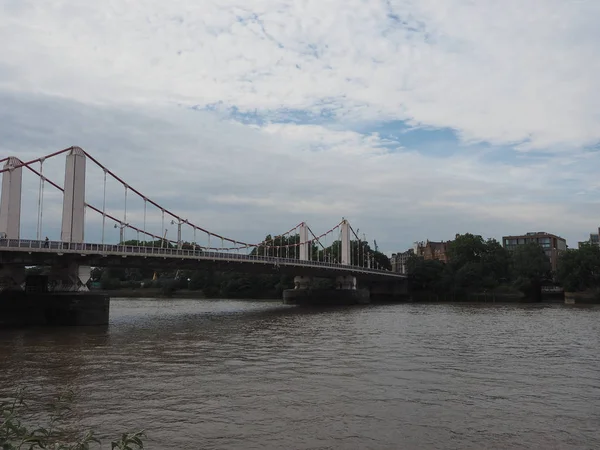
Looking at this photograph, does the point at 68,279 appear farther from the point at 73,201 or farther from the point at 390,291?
the point at 390,291

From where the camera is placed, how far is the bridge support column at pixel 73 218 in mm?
42312

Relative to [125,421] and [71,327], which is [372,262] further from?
[125,421]

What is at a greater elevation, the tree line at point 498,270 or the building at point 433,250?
the building at point 433,250

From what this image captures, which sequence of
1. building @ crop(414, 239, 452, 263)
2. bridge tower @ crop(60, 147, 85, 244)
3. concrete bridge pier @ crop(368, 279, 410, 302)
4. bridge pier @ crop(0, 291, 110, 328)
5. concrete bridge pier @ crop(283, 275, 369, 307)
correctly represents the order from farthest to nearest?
building @ crop(414, 239, 452, 263), concrete bridge pier @ crop(368, 279, 410, 302), concrete bridge pier @ crop(283, 275, 369, 307), bridge tower @ crop(60, 147, 85, 244), bridge pier @ crop(0, 291, 110, 328)

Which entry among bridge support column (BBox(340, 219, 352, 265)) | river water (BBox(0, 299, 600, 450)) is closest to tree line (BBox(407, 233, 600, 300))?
bridge support column (BBox(340, 219, 352, 265))

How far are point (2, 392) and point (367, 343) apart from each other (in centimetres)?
1796

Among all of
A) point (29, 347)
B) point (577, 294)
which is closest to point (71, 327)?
point (29, 347)

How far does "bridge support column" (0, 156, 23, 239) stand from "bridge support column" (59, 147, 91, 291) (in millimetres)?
7061

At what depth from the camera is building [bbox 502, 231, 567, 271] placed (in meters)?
133

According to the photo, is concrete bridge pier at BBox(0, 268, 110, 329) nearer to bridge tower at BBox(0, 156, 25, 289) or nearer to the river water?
bridge tower at BBox(0, 156, 25, 289)

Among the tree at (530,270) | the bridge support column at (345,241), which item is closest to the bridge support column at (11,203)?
A: the bridge support column at (345,241)

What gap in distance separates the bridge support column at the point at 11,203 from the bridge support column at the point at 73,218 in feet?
23.2

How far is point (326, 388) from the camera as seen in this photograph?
15.9m

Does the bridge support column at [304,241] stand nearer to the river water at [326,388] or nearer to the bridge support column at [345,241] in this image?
the bridge support column at [345,241]
